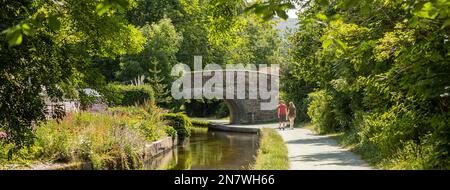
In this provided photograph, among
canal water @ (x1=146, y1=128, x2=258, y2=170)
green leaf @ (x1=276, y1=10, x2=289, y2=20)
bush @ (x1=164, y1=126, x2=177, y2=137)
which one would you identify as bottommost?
canal water @ (x1=146, y1=128, x2=258, y2=170)

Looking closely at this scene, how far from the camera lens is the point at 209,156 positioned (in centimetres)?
1666

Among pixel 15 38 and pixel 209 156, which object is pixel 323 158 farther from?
pixel 15 38

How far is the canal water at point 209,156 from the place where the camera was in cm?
1416

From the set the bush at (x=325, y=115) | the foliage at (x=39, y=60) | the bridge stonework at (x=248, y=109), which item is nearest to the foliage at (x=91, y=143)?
the foliage at (x=39, y=60)

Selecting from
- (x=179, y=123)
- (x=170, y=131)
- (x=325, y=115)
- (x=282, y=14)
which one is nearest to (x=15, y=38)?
(x=282, y=14)

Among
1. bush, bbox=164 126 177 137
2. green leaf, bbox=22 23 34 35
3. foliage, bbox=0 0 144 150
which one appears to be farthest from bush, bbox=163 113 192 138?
green leaf, bbox=22 23 34 35

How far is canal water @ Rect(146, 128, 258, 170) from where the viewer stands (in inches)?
558

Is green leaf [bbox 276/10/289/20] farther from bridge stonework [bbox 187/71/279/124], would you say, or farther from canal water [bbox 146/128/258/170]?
bridge stonework [bbox 187/71/279/124]

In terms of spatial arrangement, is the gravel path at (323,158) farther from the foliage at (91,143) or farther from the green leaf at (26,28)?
the green leaf at (26,28)

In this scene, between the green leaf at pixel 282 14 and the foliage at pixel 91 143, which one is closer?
the green leaf at pixel 282 14

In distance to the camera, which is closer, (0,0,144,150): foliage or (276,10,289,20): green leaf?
(276,10,289,20): green leaf

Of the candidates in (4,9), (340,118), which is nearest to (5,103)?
(4,9)
